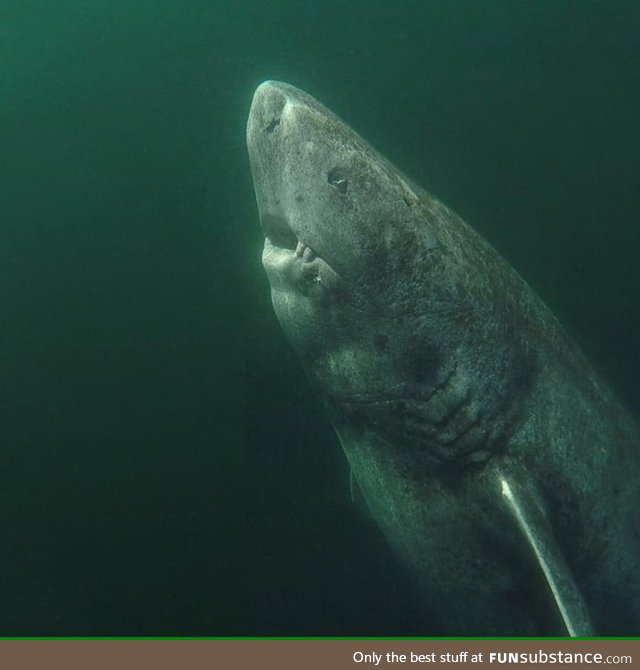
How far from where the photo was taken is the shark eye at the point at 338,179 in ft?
14.0

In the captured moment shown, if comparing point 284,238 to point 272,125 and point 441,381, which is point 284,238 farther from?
point 441,381

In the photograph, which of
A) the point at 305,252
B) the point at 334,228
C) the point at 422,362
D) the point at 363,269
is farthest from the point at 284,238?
Answer: the point at 422,362

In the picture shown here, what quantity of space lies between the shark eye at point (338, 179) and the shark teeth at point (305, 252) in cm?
43

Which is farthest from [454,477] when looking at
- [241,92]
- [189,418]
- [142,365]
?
[241,92]

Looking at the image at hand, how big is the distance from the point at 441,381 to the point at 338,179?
4.98 ft

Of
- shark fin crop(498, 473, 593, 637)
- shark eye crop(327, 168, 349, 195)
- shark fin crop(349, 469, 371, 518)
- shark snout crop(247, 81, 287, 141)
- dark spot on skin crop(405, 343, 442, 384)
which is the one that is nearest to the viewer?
shark fin crop(498, 473, 593, 637)

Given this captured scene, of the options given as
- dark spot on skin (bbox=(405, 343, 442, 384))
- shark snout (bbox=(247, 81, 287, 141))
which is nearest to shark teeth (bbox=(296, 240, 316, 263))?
shark snout (bbox=(247, 81, 287, 141))

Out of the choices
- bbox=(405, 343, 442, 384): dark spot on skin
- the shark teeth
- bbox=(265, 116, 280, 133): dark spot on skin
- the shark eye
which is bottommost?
bbox=(405, 343, 442, 384): dark spot on skin

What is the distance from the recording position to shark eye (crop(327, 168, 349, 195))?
4262 mm

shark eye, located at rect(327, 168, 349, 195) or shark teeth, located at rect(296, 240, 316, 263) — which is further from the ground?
shark eye, located at rect(327, 168, 349, 195)

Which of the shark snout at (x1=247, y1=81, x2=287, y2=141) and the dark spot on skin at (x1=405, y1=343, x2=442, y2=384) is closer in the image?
the shark snout at (x1=247, y1=81, x2=287, y2=141)

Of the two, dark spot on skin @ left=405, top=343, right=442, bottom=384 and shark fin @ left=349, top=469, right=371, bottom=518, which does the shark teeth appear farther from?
shark fin @ left=349, top=469, right=371, bottom=518

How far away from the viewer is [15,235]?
12734 mm

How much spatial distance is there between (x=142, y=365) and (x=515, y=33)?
9377 mm
